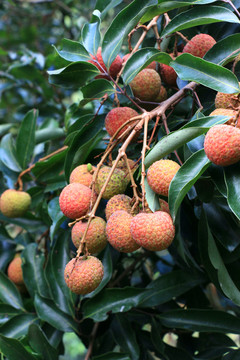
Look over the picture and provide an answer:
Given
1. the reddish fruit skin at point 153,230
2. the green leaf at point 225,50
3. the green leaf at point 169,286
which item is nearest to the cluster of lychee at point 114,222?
the reddish fruit skin at point 153,230

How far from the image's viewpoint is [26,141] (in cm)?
129

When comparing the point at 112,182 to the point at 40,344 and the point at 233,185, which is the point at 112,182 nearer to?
the point at 233,185

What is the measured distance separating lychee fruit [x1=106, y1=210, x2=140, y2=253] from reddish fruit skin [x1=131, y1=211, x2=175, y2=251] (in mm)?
32

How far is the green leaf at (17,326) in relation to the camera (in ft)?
3.39

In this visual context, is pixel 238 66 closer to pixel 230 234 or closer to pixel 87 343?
pixel 230 234

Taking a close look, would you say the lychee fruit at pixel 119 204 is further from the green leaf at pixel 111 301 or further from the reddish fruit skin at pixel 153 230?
the green leaf at pixel 111 301

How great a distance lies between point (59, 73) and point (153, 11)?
0.23m

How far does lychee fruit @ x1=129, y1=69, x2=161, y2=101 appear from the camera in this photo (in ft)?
2.79

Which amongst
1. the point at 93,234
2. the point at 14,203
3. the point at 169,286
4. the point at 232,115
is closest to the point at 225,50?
the point at 232,115

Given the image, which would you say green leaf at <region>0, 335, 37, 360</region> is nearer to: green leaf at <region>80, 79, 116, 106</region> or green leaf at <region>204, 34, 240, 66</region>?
green leaf at <region>80, 79, 116, 106</region>

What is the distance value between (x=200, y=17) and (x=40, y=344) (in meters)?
0.80

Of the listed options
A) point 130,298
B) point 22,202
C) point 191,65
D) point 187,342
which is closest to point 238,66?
point 191,65

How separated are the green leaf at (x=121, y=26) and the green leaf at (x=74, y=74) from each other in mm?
41

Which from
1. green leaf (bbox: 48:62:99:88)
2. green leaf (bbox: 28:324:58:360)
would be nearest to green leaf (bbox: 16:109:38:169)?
green leaf (bbox: 48:62:99:88)
